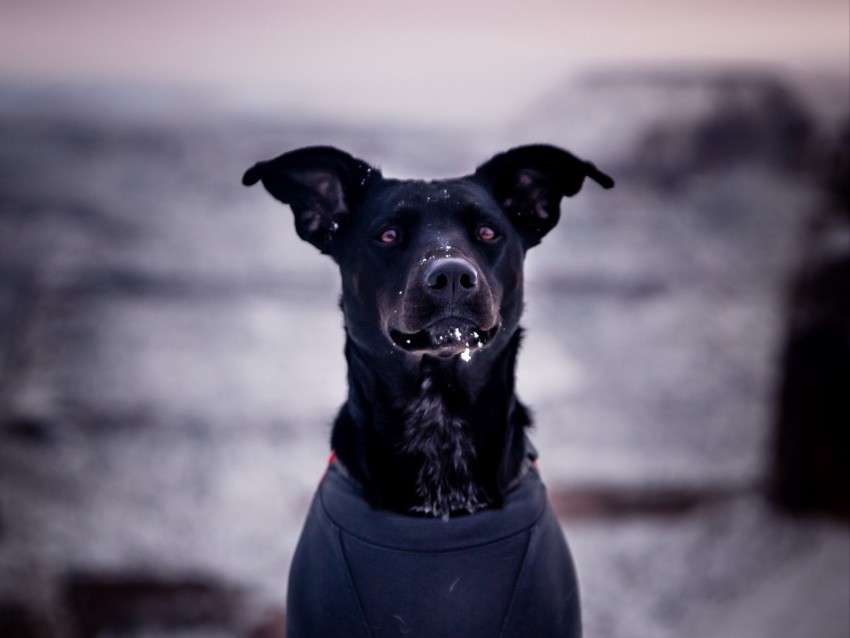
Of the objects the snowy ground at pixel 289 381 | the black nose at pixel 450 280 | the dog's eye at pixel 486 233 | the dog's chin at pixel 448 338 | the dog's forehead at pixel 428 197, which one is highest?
the dog's forehead at pixel 428 197

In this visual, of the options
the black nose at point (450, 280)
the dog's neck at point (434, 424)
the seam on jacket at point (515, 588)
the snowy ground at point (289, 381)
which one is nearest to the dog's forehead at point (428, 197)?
the black nose at point (450, 280)

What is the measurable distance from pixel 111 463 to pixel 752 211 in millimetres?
8112

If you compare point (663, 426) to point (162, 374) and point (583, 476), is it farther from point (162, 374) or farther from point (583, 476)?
point (162, 374)

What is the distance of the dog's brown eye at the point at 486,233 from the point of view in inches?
94.1

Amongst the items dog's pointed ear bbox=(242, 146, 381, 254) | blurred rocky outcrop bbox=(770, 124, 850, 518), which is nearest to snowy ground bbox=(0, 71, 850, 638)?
blurred rocky outcrop bbox=(770, 124, 850, 518)

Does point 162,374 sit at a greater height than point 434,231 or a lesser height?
lesser

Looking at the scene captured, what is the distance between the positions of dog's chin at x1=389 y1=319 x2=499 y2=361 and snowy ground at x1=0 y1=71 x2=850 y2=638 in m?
3.10

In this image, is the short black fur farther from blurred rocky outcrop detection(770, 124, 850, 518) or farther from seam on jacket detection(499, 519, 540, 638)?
blurred rocky outcrop detection(770, 124, 850, 518)

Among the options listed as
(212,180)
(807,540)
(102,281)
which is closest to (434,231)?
(807,540)

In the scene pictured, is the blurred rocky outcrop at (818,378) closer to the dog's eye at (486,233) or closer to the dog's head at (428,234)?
the dog's head at (428,234)

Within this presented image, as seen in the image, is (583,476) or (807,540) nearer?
(807,540)

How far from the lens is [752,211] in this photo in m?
9.23

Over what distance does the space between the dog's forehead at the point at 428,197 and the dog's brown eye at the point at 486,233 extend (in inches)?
2.8

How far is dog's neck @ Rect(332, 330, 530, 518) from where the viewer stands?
7.41 feet
